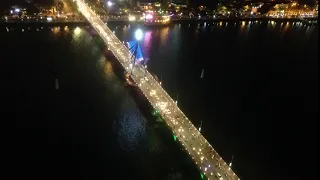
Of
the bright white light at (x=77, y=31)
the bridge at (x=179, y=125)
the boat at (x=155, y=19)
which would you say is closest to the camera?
the bridge at (x=179, y=125)

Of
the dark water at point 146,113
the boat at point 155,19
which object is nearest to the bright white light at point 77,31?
the dark water at point 146,113

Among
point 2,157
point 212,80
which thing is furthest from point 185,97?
point 2,157

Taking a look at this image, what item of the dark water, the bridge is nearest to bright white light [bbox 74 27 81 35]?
the dark water

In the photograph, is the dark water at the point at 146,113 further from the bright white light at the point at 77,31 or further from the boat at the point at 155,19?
the boat at the point at 155,19

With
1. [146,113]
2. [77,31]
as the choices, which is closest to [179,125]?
[146,113]

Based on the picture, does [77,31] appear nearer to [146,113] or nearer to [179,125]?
[146,113]

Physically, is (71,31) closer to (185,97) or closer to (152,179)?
(185,97)
